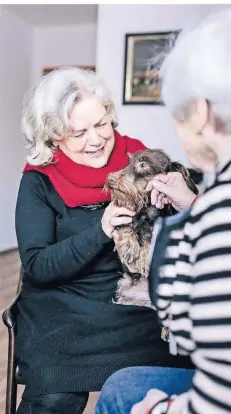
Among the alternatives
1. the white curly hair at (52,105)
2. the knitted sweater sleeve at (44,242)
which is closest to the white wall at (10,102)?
the white curly hair at (52,105)

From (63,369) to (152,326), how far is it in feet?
0.96

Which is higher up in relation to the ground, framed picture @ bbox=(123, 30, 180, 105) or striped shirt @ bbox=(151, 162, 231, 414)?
framed picture @ bbox=(123, 30, 180, 105)

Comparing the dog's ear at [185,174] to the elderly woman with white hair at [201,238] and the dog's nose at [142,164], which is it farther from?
the elderly woman with white hair at [201,238]

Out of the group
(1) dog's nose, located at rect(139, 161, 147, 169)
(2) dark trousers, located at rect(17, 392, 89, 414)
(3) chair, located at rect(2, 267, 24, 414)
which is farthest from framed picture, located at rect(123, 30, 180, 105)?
(2) dark trousers, located at rect(17, 392, 89, 414)

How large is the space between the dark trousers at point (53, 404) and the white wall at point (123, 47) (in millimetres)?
2993

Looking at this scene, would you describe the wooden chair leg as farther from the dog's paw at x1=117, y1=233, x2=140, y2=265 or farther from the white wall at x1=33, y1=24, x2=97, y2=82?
the white wall at x1=33, y1=24, x2=97, y2=82

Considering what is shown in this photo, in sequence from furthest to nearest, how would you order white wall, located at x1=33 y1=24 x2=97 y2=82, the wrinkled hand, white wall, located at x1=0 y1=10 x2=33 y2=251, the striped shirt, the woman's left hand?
1. white wall, located at x1=33 y1=24 x2=97 y2=82
2. white wall, located at x1=0 y1=10 x2=33 y2=251
3. the wrinkled hand
4. the woman's left hand
5. the striped shirt

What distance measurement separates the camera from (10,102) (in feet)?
17.9

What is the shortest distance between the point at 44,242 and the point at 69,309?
207mm

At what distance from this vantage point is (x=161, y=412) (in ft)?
2.60

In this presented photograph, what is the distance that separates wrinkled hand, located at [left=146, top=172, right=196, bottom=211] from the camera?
135cm

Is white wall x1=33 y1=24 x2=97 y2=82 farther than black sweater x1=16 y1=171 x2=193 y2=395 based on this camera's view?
Yes

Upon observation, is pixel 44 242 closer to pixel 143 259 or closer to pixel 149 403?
pixel 143 259

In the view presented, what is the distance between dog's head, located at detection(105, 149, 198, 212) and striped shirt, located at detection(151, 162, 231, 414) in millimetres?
670
